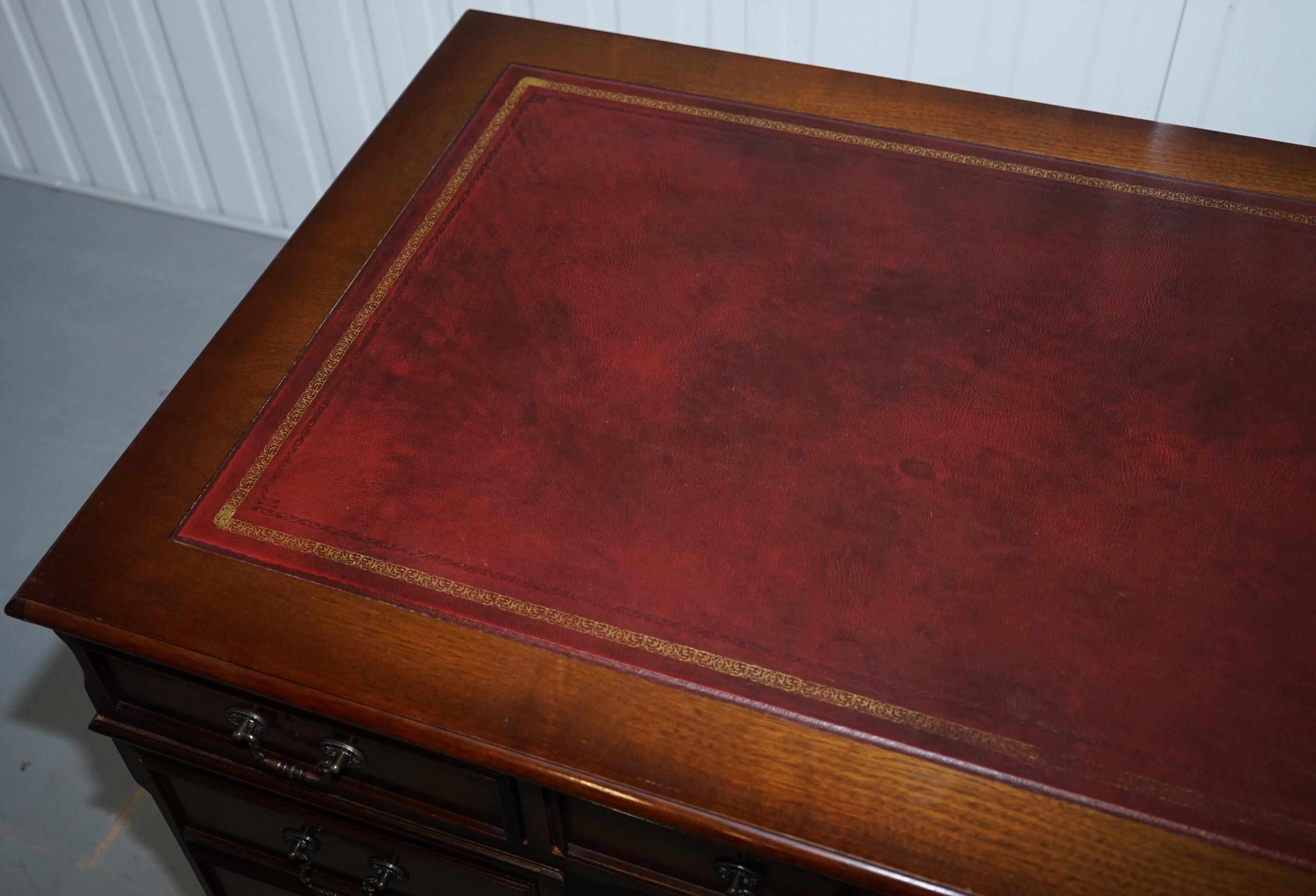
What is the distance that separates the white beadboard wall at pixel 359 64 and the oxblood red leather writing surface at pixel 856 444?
680mm

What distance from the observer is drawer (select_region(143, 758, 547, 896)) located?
1388mm

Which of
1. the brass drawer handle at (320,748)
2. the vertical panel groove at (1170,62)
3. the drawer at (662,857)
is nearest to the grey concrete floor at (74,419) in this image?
the brass drawer handle at (320,748)

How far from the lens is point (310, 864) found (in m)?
1.50

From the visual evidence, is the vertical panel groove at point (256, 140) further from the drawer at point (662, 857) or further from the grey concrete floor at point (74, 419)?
the drawer at point (662, 857)

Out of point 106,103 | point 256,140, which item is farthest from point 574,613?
point 106,103

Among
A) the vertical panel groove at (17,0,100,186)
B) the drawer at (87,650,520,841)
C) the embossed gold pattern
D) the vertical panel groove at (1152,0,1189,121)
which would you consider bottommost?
the drawer at (87,650,520,841)

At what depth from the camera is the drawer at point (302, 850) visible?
1388 millimetres

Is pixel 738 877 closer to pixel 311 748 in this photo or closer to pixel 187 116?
pixel 311 748

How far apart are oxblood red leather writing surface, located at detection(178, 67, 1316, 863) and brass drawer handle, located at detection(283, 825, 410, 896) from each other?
1.37 feet

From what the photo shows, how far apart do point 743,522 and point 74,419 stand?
1953 millimetres

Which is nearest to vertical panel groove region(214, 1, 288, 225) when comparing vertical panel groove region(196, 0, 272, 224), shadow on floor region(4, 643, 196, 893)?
vertical panel groove region(196, 0, 272, 224)

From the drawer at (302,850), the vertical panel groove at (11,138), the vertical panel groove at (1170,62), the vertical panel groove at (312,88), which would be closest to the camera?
the drawer at (302,850)

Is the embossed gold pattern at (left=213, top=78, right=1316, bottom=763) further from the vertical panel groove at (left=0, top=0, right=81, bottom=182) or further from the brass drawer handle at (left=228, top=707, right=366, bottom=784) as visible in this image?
the vertical panel groove at (left=0, top=0, right=81, bottom=182)

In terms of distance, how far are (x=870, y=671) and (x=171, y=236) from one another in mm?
2450
